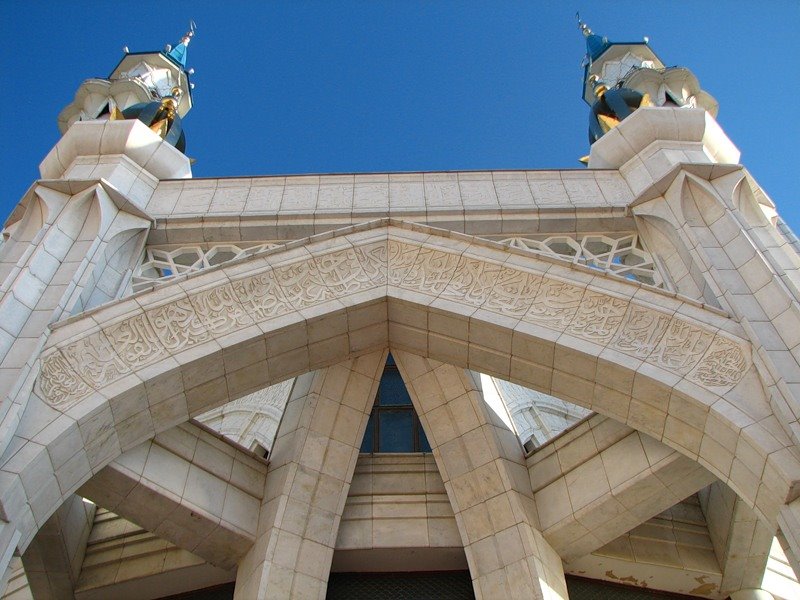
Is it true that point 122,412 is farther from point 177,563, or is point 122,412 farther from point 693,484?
point 693,484

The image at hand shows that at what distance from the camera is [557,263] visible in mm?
8945

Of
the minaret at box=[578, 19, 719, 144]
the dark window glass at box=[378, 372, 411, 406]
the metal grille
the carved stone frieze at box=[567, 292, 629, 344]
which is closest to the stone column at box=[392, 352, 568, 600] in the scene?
the metal grille

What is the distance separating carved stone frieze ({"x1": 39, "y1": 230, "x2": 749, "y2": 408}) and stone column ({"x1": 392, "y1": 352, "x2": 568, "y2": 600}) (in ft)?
4.52

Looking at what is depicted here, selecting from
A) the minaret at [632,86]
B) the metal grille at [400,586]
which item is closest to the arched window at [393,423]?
the metal grille at [400,586]

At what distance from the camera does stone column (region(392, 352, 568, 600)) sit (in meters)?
8.72

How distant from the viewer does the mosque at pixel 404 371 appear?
25.6 feet

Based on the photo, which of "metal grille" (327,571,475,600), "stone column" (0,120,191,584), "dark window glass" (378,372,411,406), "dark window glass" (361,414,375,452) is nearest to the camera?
"stone column" (0,120,191,584)

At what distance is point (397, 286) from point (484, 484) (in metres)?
2.30

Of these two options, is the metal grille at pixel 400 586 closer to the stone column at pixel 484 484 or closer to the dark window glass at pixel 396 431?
the stone column at pixel 484 484

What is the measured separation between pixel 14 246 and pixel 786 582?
30.4 feet

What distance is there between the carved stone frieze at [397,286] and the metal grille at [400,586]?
320 centimetres

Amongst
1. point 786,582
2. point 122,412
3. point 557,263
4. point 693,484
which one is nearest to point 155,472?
point 122,412

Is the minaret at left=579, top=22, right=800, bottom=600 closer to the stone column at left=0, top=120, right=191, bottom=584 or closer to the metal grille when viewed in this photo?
the metal grille

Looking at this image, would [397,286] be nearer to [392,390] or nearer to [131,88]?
[392,390]
